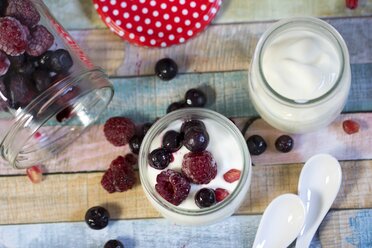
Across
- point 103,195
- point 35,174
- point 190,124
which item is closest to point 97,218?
point 103,195

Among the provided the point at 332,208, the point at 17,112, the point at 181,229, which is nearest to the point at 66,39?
the point at 17,112

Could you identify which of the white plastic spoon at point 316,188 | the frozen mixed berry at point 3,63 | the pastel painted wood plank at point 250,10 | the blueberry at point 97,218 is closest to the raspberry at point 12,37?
the frozen mixed berry at point 3,63

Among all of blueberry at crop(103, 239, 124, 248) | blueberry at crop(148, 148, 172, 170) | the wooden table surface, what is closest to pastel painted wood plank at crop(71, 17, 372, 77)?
the wooden table surface

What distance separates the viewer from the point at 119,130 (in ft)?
4.02

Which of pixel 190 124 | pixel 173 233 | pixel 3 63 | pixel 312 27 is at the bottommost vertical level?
pixel 173 233

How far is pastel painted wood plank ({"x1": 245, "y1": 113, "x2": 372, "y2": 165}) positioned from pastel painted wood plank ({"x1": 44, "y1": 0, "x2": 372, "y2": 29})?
21 cm

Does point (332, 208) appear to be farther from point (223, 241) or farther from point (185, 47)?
point (185, 47)

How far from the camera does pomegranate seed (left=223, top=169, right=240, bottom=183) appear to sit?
1.14 meters

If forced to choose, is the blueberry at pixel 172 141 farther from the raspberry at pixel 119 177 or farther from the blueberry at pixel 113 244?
Answer: the blueberry at pixel 113 244

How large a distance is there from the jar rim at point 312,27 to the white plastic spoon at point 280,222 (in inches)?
8.7

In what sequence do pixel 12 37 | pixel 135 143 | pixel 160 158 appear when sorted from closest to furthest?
pixel 12 37
pixel 160 158
pixel 135 143

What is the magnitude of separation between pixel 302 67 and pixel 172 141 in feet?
0.86

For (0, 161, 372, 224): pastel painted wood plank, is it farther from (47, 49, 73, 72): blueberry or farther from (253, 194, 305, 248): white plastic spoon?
(47, 49, 73, 72): blueberry

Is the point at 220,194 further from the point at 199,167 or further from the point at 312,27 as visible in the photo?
the point at 312,27
